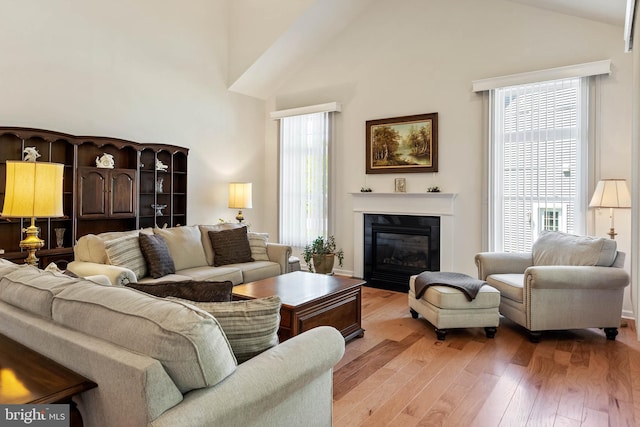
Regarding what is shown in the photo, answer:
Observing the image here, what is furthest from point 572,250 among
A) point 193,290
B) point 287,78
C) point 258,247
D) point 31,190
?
point 287,78

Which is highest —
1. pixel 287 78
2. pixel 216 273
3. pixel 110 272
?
pixel 287 78

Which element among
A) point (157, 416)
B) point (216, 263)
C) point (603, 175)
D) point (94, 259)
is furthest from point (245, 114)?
point (157, 416)

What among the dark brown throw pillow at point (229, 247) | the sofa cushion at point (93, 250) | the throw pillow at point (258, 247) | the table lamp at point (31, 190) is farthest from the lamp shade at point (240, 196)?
the table lamp at point (31, 190)

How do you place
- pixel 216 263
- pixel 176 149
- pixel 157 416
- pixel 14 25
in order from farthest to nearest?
1. pixel 176 149
2. pixel 216 263
3. pixel 14 25
4. pixel 157 416

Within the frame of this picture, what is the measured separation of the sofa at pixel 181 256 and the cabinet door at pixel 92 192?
871 millimetres

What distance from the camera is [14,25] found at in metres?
4.17

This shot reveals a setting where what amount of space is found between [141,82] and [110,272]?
3154mm

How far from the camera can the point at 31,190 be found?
2.32 m

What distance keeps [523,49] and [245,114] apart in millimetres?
4172

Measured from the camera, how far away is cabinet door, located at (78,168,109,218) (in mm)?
4508

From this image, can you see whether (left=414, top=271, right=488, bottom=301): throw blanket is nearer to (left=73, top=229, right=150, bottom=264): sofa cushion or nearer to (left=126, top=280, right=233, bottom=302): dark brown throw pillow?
(left=126, top=280, right=233, bottom=302): dark brown throw pillow

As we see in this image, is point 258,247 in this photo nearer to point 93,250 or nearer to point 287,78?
point 93,250

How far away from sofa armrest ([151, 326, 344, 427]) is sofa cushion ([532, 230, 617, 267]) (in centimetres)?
297

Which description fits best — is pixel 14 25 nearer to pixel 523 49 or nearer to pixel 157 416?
pixel 157 416
